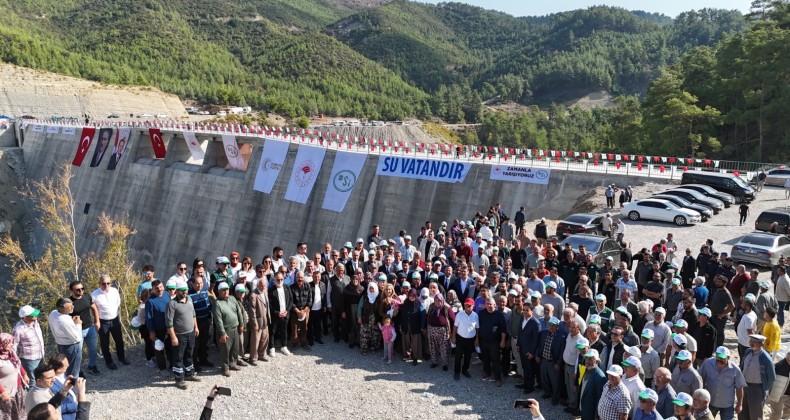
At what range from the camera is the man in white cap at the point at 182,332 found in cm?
922

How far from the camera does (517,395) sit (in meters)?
9.40

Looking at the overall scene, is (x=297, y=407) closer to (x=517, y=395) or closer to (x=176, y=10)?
(x=517, y=395)

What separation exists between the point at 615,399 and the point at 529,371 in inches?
104

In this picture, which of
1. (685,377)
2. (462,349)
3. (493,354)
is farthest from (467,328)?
(685,377)

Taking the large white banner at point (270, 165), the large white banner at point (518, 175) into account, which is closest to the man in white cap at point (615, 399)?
the large white banner at point (518, 175)

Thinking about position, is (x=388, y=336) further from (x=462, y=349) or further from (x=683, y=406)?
(x=683, y=406)

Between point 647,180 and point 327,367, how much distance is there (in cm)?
2209

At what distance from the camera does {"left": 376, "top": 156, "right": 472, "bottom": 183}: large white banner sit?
26594mm

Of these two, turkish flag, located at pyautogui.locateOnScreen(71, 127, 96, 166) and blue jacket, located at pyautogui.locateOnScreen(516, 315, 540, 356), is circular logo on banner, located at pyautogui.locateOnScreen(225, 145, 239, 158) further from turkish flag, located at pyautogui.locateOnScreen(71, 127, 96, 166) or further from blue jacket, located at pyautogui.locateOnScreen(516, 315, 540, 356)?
blue jacket, located at pyautogui.locateOnScreen(516, 315, 540, 356)

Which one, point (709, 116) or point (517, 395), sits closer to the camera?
point (517, 395)

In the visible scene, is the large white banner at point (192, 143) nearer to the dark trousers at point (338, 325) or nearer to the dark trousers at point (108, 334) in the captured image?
the dark trousers at point (338, 325)

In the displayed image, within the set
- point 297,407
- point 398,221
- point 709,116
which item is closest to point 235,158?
point 398,221

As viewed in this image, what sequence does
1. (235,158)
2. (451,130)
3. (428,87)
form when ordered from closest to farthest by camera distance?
(235,158), (451,130), (428,87)

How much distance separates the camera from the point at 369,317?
11000 millimetres
